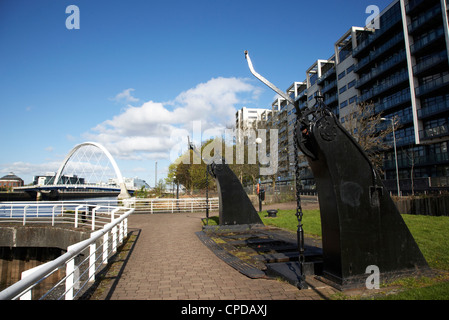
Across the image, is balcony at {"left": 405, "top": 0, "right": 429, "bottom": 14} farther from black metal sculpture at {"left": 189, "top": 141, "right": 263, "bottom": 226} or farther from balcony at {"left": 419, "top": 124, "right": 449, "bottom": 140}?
black metal sculpture at {"left": 189, "top": 141, "right": 263, "bottom": 226}

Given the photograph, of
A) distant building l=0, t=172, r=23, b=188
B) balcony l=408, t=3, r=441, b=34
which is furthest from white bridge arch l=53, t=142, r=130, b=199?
distant building l=0, t=172, r=23, b=188

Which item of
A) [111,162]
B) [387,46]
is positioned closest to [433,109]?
[387,46]

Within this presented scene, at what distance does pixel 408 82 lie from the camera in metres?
38.4

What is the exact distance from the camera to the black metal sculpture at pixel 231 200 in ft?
40.2

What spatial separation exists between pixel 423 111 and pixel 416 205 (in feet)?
86.5

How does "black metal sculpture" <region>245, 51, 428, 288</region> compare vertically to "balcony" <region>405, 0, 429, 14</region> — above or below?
below

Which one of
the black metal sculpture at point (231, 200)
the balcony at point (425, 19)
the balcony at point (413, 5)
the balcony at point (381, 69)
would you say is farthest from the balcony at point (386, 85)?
the black metal sculpture at point (231, 200)

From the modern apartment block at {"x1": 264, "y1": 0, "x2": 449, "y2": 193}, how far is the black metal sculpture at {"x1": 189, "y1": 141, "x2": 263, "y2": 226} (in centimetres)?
2046

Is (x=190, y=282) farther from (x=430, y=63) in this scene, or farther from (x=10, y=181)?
(x=10, y=181)

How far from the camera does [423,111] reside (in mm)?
36219

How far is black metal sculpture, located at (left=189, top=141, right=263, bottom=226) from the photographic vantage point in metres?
12.2

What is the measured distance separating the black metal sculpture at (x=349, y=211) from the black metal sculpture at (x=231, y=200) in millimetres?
7320

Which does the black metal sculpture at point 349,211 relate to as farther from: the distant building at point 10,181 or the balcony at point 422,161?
the distant building at point 10,181
